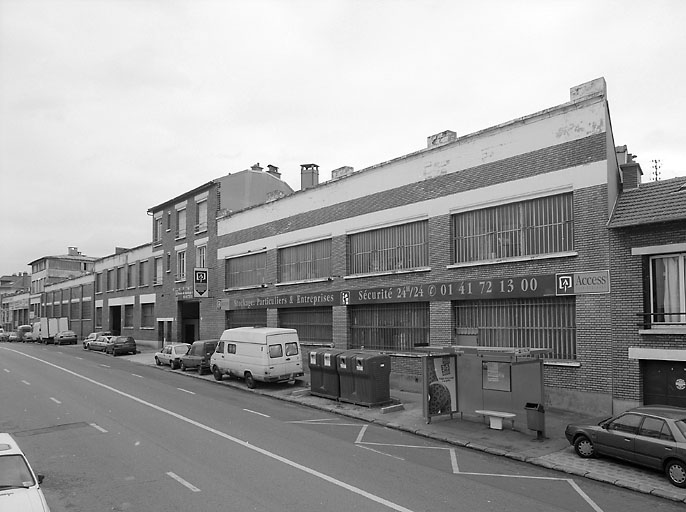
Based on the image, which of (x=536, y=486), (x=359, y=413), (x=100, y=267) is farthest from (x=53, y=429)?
(x=100, y=267)

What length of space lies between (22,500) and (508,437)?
10892mm

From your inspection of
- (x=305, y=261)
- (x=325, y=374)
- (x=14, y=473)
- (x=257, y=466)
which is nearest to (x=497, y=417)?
(x=257, y=466)

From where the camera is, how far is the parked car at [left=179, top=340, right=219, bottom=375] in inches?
1093

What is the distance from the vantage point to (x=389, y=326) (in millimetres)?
23359

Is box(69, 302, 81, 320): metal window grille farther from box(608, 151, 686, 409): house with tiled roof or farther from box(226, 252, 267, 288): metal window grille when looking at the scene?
box(608, 151, 686, 409): house with tiled roof

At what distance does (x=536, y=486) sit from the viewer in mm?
10383

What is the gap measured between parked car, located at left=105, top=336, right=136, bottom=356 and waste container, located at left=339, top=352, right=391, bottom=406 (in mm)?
26794

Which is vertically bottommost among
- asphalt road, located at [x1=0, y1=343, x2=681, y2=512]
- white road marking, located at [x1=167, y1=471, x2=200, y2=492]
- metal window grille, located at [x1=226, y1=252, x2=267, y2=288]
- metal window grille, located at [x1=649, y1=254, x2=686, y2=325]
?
asphalt road, located at [x1=0, y1=343, x2=681, y2=512]

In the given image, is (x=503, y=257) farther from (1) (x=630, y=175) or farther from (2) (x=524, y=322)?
(1) (x=630, y=175)

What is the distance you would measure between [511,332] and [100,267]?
4927 cm

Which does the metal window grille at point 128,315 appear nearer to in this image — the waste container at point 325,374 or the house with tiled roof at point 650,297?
the waste container at point 325,374

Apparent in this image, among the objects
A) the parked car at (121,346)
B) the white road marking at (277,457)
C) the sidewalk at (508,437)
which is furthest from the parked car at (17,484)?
the parked car at (121,346)

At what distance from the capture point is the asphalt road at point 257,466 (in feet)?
29.9

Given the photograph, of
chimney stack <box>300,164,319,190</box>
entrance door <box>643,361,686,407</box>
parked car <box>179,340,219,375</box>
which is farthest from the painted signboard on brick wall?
chimney stack <box>300,164,319,190</box>
